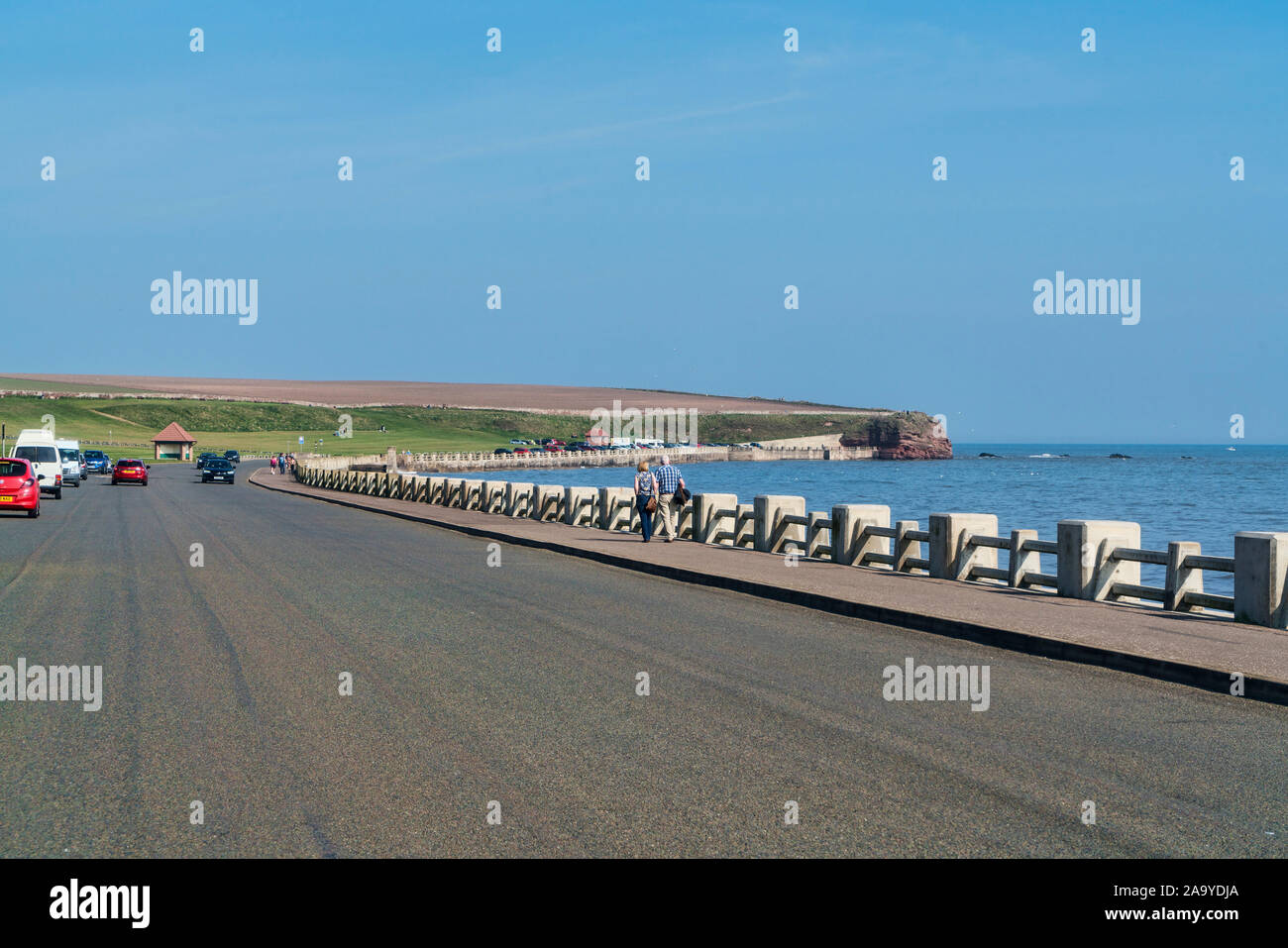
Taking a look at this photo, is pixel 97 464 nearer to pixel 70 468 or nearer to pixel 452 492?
pixel 70 468

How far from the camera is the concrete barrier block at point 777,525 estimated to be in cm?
2353

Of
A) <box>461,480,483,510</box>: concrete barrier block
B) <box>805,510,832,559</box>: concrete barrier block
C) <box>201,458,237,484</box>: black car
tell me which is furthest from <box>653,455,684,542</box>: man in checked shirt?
<box>201,458,237,484</box>: black car

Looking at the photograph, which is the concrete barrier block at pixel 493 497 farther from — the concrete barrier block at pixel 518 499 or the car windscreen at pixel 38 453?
the car windscreen at pixel 38 453

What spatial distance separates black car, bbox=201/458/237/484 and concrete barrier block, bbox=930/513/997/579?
2288 inches

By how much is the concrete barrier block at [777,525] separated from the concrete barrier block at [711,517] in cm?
155

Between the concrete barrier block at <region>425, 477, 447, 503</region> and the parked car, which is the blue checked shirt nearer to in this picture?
the concrete barrier block at <region>425, 477, 447, 503</region>

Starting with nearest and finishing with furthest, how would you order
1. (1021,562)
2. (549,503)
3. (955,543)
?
1. (1021,562)
2. (955,543)
3. (549,503)

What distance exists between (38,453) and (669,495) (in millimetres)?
31514

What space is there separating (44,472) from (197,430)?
13524 centimetres

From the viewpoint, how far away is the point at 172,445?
5325 inches

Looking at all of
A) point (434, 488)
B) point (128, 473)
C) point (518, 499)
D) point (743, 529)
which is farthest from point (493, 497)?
point (128, 473)

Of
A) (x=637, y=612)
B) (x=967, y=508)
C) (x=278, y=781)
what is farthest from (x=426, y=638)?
(x=967, y=508)

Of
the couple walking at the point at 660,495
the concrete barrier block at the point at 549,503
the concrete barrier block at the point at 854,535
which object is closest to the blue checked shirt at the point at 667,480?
the couple walking at the point at 660,495

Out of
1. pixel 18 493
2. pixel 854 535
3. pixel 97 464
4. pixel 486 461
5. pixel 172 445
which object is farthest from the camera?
pixel 486 461
